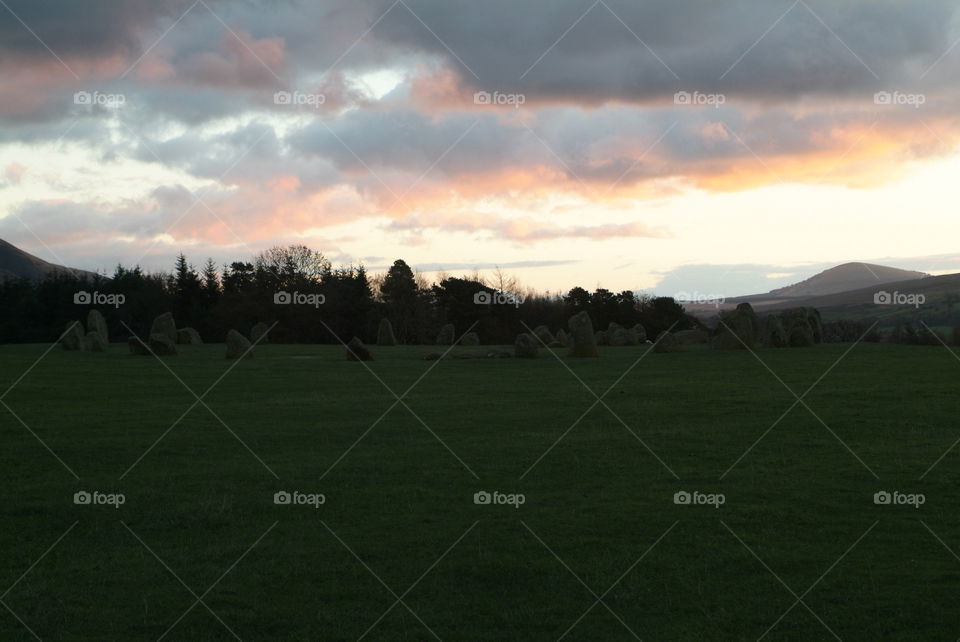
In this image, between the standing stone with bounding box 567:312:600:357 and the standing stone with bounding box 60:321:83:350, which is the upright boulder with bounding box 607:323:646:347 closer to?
the standing stone with bounding box 567:312:600:357

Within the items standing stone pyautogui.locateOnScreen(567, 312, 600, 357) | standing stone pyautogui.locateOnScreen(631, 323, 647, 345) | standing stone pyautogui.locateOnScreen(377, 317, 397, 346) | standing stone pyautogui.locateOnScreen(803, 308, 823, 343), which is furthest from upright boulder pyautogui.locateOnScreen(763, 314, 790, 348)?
standing stone pyautogui.locateOnScreen(377, 317, 397, 346)

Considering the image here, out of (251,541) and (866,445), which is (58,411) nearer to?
(251,541)

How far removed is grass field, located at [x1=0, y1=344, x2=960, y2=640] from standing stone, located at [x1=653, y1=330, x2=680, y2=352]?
649 inches

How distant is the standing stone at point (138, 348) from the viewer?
36959 mm

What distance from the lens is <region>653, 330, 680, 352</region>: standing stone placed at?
37969mm

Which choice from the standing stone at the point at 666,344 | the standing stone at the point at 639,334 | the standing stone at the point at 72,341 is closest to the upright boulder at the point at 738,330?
the standing stone at the point at 666,344

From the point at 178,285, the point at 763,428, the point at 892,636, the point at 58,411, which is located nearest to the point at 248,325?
the point at 178,285

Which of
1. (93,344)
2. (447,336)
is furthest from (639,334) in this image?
(93,344)

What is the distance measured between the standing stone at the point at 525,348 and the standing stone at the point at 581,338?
5.75 feet

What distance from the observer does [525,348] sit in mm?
35344

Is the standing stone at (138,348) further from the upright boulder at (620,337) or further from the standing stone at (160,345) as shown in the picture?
the upright boulder at (620,337)

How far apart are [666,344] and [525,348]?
6.80 metres

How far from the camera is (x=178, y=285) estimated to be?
72188 millimetres

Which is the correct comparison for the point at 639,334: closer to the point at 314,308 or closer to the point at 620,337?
the point at 620,337
